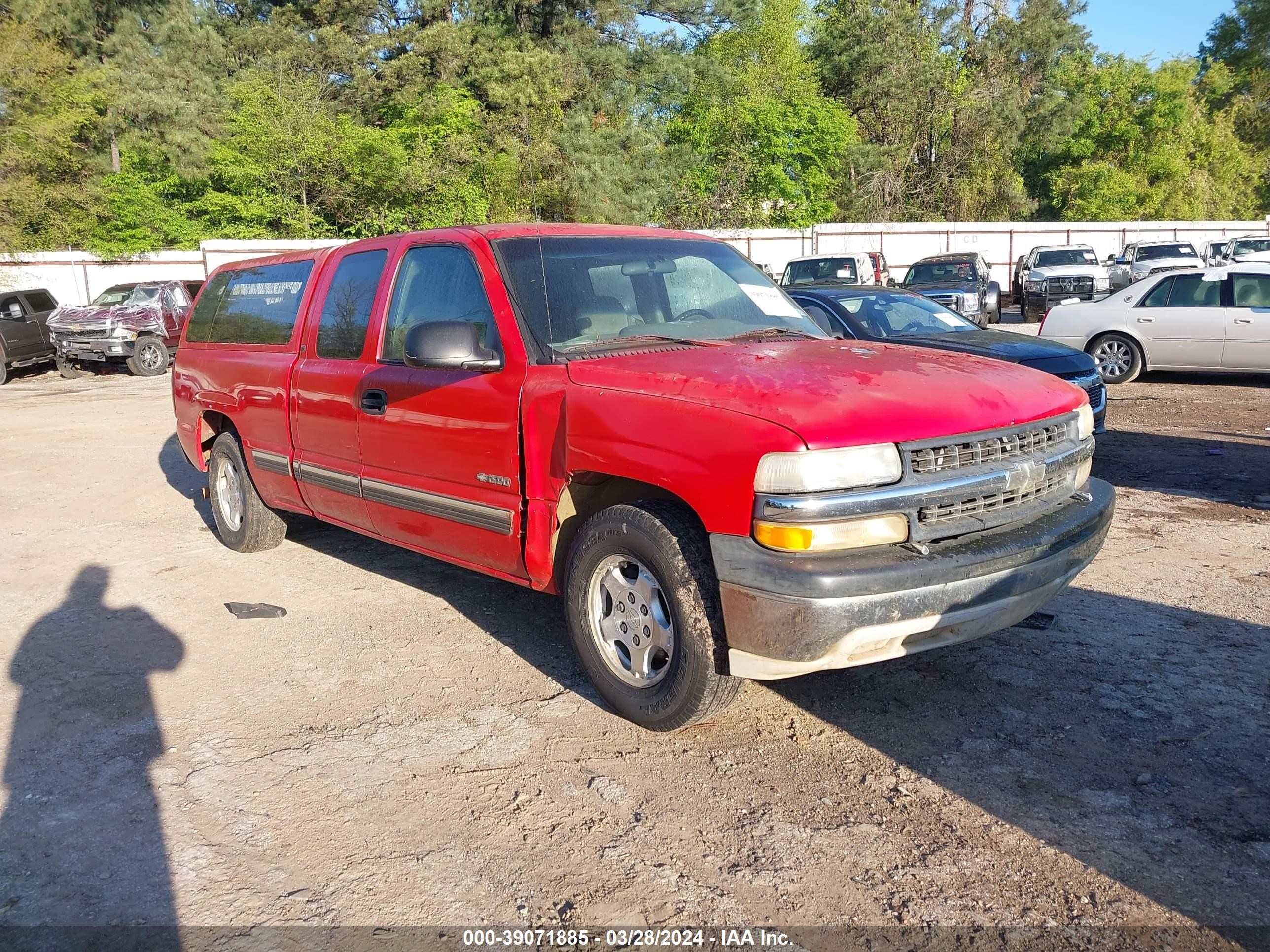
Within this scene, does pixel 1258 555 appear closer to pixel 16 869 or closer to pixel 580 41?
pixel 16 869

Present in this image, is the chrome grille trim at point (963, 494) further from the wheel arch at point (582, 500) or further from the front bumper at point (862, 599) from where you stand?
the wheel arch at point (582, 500)

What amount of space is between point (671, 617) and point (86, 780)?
217 centimetres

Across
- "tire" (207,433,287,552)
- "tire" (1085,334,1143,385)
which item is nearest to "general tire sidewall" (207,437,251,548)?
"tire" (207,433,287,552)

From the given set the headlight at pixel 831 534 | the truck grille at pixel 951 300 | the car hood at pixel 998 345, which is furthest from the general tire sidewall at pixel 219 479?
the truck grille at pixel 951 300

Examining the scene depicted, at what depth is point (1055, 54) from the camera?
48281mm

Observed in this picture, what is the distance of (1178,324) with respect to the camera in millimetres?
12875

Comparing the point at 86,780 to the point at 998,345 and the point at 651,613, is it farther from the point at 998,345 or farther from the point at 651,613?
the point at 998,345

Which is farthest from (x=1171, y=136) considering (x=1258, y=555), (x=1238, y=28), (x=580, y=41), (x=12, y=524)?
(x=12, y=524)

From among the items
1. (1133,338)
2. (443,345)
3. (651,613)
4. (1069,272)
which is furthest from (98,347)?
(1069,272)

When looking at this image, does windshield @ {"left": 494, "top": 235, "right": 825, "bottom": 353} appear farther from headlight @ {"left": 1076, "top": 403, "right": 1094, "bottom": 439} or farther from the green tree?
the green tree

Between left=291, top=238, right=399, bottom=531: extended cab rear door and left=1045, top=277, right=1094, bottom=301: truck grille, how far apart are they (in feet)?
66.6

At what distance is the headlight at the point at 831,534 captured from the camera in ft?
10.6

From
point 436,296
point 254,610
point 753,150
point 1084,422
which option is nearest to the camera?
point 1084,422

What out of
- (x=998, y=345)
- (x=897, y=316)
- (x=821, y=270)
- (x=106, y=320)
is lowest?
(x=998, y=345)
